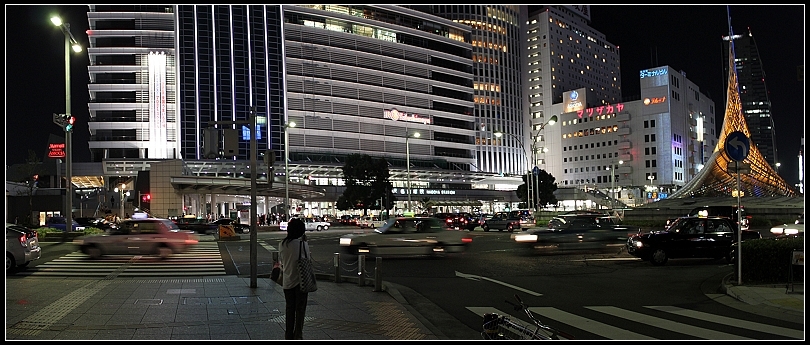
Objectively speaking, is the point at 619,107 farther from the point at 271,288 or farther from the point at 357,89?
the point at 271,288

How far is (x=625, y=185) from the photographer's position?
140 metres

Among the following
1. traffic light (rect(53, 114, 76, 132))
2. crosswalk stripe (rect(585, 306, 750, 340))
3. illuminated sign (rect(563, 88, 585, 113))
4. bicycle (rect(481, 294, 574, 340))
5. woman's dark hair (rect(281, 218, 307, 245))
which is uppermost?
illuminated sign (rect(563, 88, 585, 113))

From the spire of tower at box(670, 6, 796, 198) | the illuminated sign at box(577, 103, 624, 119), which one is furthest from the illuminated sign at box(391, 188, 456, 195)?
the illuminated sign at box(577, 103, 624, 119)

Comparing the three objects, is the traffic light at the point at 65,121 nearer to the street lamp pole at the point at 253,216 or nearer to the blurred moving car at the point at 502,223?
the street lamp pole at the point at 253,216

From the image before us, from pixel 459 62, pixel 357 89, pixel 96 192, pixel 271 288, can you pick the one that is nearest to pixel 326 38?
pixel 357 89

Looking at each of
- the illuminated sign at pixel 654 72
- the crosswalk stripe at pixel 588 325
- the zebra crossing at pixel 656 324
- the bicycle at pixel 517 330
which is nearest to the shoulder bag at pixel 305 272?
the bicycle at pixel 517 330

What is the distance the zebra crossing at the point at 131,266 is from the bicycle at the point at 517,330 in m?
12.7

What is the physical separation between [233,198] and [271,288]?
9588cm

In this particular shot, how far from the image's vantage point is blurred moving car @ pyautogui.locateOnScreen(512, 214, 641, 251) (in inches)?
930

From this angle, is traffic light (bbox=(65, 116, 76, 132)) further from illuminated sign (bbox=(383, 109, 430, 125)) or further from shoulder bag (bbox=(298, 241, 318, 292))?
illuminated sign (bbox=(383, 109, 430, 125))

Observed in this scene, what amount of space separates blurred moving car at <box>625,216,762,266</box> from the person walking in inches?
552

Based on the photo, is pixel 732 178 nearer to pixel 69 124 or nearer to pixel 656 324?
pixel 69 124

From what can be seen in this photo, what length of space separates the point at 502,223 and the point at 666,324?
117 ft

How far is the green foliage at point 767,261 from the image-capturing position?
45.2 feet
